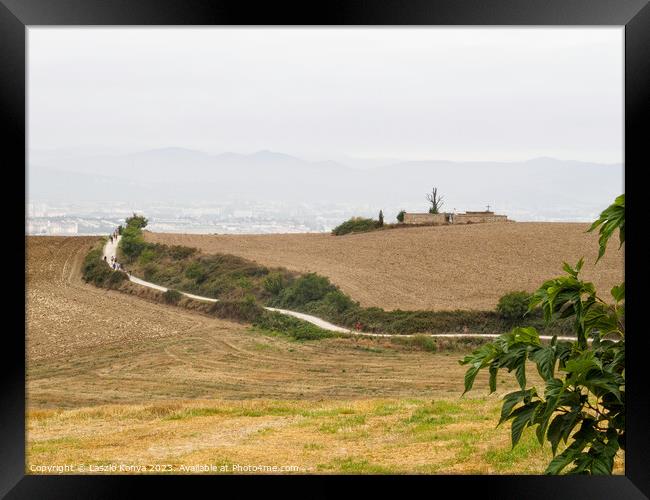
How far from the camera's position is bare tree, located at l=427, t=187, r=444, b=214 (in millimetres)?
9875

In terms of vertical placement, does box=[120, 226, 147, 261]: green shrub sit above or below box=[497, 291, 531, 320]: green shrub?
above

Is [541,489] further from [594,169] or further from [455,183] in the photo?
[594,169]

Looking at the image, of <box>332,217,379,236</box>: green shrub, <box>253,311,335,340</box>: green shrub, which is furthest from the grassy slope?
<box>332,217,379,236</box>: green shrub

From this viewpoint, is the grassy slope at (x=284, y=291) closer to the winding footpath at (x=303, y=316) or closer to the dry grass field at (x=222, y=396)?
the winding footpath at (x=303, y=316)

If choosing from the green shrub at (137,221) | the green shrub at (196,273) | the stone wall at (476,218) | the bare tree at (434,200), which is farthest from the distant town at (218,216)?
the bare tree at (434,200)

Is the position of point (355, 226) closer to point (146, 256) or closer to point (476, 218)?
point (476, 218)

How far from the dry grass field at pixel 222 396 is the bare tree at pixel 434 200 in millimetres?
2342

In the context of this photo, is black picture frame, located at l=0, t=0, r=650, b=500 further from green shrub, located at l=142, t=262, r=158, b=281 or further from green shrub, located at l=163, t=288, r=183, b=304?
green shrub, located at l=142, t=262, r=158, b=281

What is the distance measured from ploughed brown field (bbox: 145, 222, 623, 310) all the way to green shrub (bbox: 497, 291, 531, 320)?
14 centimetres

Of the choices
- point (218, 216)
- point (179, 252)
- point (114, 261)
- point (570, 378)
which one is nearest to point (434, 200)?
point (218, 216)

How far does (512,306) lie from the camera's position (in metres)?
9.32

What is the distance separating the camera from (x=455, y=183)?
9938 mm

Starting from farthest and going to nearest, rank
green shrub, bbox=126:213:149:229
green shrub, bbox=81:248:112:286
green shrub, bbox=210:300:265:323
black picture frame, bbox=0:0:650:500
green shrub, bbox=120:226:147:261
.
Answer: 1. green shrub, bbox=81:248:112:286
2. green shrub, bbox=120:226:147:261
3. green shrub, bbox=126:213:149:229
4. green shrub, bbox=210:300:265:323
5. black picture frame, bbox=0:0:650:500

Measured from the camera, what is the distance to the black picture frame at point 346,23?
91 centimetres
